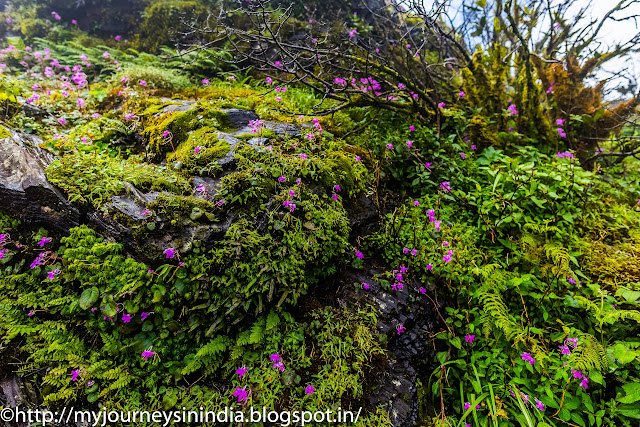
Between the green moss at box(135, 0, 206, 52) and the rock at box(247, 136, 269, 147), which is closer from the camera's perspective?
the rock at box(247, 136, 269, 147)

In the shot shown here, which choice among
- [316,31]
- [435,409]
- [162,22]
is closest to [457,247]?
[435,409]

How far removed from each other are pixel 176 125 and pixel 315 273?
8.83 feet

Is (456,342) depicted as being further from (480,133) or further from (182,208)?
(480,133)

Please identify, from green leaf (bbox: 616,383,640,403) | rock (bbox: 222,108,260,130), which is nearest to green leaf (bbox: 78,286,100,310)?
rock (bbox: 222,108,260,130)

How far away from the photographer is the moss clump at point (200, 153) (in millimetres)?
3027

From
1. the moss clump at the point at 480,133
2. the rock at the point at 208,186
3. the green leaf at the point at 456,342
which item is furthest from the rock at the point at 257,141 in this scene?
the moss clump at the point at 480,133

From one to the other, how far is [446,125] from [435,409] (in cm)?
395

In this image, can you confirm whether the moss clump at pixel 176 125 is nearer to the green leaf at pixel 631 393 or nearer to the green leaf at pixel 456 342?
the green leaf at pixel 456 342

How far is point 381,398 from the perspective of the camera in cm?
248

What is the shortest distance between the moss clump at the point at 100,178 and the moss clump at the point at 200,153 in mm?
208

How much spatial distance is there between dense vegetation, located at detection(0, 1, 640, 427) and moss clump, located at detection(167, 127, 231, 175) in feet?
0.08

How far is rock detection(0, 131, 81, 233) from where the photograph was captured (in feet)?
8.30

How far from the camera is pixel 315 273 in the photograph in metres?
2.87

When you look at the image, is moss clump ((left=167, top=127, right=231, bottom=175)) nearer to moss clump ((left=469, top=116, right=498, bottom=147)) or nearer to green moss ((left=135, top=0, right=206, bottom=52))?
moss clump ((left=469, top=116, right=498, bottom=147))
